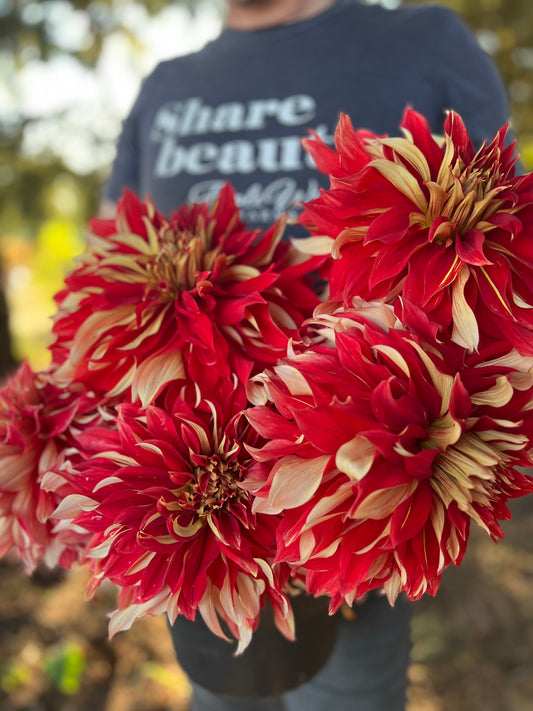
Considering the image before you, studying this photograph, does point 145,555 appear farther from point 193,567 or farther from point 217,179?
point 217,179

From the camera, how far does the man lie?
746mm

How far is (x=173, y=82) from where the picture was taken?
2.98 ft

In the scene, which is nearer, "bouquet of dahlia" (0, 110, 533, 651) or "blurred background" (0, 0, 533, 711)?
"bouquet of dahlia" (0, 110, 533, 651)

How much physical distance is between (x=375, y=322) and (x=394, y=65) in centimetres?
52

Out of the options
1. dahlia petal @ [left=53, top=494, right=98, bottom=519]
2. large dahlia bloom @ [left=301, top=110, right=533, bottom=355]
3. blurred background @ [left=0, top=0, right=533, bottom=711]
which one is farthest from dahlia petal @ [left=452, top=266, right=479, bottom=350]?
blurred background @ [left=0, top=0, right=533, bottom=711]

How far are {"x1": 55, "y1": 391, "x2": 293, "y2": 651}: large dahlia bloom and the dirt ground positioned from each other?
1100 mm

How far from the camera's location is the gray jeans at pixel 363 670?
77 cm

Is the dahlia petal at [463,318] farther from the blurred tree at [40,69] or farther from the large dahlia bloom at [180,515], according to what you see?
the blurred tree at [40,69]

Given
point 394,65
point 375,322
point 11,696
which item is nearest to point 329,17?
point 394,65

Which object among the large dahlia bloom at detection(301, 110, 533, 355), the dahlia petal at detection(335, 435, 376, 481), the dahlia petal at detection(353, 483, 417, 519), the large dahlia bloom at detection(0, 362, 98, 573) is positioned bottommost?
the large dahlia bloom at detection(0, 362, 98, 573)

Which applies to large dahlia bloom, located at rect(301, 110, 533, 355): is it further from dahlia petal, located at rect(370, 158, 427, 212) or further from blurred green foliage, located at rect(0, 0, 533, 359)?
blurred green foliage, located at rect(0, 0, 533, 359)

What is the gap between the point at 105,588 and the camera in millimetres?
1670

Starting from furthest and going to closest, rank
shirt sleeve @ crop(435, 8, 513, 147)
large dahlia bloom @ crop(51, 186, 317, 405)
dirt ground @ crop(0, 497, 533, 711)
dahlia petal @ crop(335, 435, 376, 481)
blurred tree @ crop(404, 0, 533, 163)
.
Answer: blurred tree @ crop(404, 0, 533, 163)
dirt ground @ crop(0, 497, 533, 711)
shirt sleeve @ crop(435, 8, 513, 147)
large dahlia bloom @ crop(51, 186, 317, 405)
dahlia petal @ crop(335, 435, 376, 481)

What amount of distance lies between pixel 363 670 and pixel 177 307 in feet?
1.98
